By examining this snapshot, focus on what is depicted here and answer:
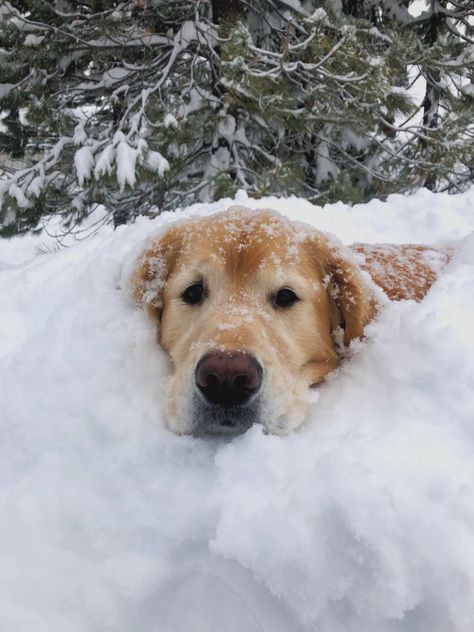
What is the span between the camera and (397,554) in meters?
1.38

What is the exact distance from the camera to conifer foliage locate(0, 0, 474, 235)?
680cm

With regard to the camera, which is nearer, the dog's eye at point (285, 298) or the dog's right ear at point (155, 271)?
the dog's eye at point (285, 298)

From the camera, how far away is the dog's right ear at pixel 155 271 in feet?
9.71

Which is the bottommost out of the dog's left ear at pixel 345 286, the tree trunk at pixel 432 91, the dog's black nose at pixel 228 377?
the tree trunk at pixel 432 91

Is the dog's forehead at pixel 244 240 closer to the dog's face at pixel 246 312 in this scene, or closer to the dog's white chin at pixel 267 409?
→ the dog's face at pixel 246 312

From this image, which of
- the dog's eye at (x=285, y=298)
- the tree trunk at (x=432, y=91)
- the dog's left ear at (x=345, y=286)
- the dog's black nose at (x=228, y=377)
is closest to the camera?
the dog's black nose at (x=228, y=377)

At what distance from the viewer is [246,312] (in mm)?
2488

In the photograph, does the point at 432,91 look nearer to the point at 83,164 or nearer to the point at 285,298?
the point at 83,164

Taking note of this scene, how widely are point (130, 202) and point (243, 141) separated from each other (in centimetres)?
224

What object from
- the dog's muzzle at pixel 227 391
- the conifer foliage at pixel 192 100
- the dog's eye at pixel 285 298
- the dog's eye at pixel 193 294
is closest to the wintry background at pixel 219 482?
the dog's muzzle at pixel 227 391

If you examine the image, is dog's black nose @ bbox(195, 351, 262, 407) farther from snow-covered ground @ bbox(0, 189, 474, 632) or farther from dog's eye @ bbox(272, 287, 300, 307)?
dog's eye @ bbox(272, 287, 300, 307)

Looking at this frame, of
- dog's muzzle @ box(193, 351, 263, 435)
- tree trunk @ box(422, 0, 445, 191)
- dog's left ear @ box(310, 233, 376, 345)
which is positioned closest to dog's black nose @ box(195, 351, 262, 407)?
dog's muzzle @ box(193, 351, 263, 435)

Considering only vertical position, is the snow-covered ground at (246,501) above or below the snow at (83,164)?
above

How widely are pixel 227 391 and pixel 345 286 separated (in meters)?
1.15
